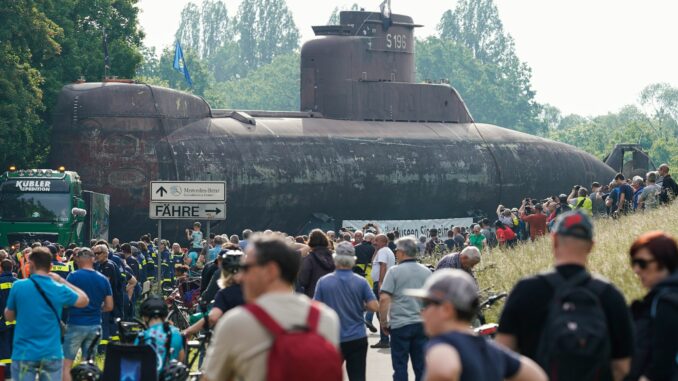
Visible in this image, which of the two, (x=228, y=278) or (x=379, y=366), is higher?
(x=228, y=278)

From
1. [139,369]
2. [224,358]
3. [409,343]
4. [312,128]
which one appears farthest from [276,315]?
[312,128]

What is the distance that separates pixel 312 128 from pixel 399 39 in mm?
5735

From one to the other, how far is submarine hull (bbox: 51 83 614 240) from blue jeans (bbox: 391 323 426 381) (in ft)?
77.7

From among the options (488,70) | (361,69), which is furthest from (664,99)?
(361,69)

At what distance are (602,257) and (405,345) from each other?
6.12 meters

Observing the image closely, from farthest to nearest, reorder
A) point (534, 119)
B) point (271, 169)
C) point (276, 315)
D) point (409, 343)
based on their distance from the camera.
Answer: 1. point (534, 119)
2. point (271, 169)
3. point (409, 343)
4. point (276, 315)

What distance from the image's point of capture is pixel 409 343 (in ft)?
41.6

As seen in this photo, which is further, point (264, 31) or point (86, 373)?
point (264, 31)

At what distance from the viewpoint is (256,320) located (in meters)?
5.64

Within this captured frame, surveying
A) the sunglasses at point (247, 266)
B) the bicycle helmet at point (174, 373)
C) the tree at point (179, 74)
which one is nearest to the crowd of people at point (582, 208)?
the bicycle helmet at point (174, 373)

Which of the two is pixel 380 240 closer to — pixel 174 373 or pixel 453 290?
pixel 174 373

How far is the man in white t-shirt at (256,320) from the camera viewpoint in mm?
5633

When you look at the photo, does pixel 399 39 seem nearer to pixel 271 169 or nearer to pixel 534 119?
pixel 271 169

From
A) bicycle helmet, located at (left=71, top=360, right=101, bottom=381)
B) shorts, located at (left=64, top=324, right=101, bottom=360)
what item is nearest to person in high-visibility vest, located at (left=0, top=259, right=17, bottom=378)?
shorts, located at (left=64, top=324, right=101, bottom=360)
